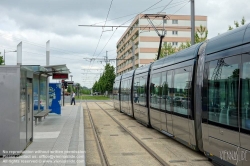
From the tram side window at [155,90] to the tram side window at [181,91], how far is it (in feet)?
7.08

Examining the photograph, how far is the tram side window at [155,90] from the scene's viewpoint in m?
12.4

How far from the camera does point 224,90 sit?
21.0 ft

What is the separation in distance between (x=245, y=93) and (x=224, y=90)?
2.67 feet

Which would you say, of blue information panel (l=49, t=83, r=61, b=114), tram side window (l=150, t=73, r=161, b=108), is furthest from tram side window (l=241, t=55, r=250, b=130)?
blue information panel (l=49, t=83, r=61, b=114)

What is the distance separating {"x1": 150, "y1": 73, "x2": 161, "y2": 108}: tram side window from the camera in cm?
1240

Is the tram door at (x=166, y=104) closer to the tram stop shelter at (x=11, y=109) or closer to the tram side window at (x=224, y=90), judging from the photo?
the tram side window at (x=224, y=90)

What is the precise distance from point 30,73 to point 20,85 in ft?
4.18

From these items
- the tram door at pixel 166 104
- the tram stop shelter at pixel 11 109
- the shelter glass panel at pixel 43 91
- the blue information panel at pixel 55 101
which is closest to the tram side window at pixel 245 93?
the tram door at pixel 166 104

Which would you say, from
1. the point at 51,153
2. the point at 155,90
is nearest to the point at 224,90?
the point at 51,153

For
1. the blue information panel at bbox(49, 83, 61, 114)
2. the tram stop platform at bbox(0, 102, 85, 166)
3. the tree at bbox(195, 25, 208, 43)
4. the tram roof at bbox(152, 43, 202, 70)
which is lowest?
the tram stop platform at bbox(0, 102, 85, 166)

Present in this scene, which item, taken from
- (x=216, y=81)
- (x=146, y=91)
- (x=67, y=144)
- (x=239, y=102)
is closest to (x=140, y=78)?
(x=146, y=91)

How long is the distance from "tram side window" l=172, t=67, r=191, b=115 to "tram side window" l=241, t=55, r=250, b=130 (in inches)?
118

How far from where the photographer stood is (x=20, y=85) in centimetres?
805

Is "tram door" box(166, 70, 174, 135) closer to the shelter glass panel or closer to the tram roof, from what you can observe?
the tram roof
